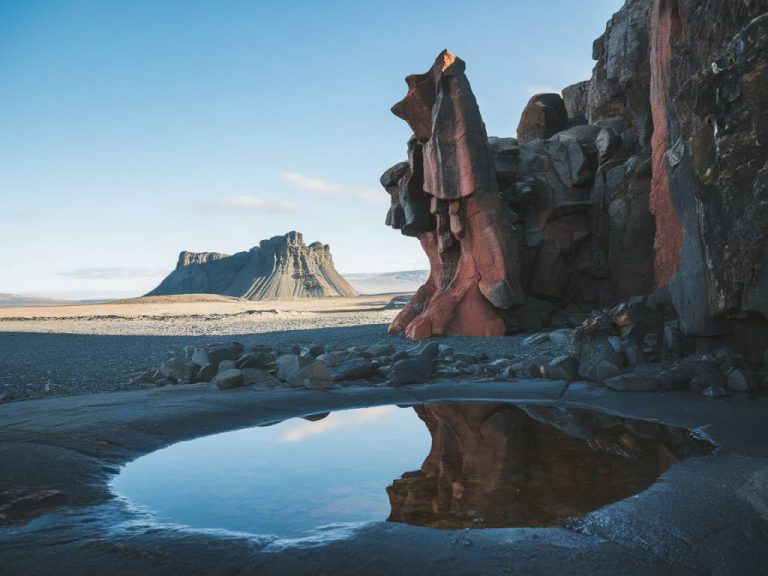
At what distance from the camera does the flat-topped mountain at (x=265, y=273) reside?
395 feet

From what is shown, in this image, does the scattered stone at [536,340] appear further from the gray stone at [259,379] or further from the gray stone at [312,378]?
the gray stone at [259,379]

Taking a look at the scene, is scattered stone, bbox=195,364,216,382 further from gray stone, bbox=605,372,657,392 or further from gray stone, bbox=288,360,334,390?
gray stone, bbox=605,372,657,392

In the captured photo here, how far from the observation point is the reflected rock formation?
3570mm

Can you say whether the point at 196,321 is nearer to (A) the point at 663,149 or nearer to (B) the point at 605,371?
(A) the point at 663,149

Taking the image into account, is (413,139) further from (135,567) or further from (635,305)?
(135,567)

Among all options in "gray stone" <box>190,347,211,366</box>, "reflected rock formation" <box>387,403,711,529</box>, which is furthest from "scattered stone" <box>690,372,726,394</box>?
"gray stone" <box>190,347,211,366</box>

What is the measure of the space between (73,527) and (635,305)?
8406mm

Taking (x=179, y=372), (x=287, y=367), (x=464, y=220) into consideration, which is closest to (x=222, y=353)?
(x=179, y=372)

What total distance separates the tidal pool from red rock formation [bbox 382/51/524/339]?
976 centimetres

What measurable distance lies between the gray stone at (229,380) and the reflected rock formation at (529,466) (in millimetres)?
2705

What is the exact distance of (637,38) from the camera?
18094mm

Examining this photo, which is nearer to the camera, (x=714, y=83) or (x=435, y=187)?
(x=714, y=83)

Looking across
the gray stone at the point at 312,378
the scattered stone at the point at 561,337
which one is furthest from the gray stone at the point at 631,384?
the scattered stone at the point at 561,337

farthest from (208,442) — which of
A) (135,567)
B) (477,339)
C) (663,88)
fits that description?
(663,88)
